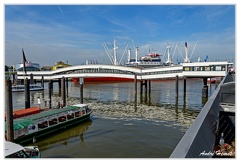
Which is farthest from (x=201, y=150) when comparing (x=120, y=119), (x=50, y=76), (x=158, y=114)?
(x=50, y=76)

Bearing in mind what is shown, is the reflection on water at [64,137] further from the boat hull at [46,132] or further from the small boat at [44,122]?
the small boat at [44,122]

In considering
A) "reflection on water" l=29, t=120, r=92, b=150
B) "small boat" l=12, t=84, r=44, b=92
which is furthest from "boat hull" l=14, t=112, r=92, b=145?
"small boat" l=12, t=84, r=44, b=92

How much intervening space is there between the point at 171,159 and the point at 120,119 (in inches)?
706

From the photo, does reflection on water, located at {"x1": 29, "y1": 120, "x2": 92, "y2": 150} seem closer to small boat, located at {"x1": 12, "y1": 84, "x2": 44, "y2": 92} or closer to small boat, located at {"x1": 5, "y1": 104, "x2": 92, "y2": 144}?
small boat, located at {"x1": 5, "y1": 104, "x2": 92, "y2": 144}

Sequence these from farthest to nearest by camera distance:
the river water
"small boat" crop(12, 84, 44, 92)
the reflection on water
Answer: "small boat" crop(12, 84, 44, 92) → the reflection on water → the river water

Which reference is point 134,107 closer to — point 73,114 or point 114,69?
point 73,114

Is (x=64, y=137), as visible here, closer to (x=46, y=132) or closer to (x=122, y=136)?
(x=46, y=132)

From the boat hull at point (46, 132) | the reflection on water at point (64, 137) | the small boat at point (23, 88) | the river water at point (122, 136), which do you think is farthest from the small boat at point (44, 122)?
the small boat at point (23, 88)

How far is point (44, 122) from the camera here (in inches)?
648

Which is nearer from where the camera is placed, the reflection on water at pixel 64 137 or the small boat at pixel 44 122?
the small boat at pixel 44 122

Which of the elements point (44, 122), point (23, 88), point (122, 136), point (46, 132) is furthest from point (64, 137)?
point (23, 88)

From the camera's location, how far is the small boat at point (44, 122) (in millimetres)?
14266

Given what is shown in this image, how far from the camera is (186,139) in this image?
15.4ft

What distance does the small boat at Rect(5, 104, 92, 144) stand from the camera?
14266 mm
